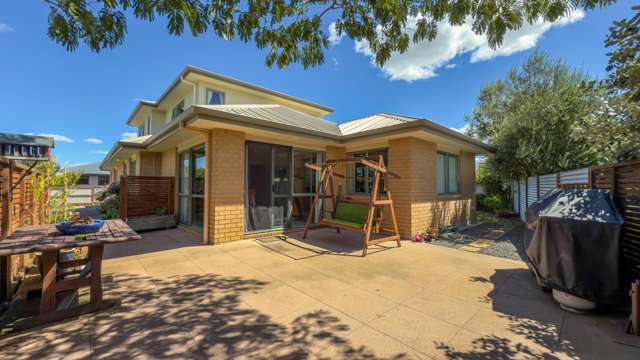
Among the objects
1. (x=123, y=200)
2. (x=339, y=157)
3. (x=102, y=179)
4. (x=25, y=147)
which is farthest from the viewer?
(x=102, y=179)

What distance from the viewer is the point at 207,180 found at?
5.58 meters

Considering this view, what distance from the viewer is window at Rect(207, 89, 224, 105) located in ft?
30.0

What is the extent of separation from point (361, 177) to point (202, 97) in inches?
257

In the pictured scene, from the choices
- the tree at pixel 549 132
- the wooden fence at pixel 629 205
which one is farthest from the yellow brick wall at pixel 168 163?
the tree at pixel 549 132

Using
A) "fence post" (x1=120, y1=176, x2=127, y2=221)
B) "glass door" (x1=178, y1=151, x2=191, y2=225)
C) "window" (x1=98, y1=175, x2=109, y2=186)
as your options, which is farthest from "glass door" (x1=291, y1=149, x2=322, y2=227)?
"window" (x1=98, y1=175, x2=109, y2=186)

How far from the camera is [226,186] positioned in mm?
5609

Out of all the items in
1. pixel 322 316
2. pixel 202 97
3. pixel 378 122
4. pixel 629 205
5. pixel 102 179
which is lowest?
pixel 322 316

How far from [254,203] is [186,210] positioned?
2.59 m

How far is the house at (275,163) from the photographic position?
5.52 m

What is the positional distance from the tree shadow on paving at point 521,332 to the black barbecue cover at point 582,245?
0.31 m

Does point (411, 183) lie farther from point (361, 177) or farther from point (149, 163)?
point (149, 163)

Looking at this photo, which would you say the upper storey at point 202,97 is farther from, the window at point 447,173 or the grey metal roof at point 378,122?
the window at point 447,173

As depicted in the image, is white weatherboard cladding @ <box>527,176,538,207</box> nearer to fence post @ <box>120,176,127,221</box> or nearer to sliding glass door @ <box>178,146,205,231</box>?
sliding glass door @ <box>178,146,205,231</box>

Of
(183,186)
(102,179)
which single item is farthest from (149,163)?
(102,179)
